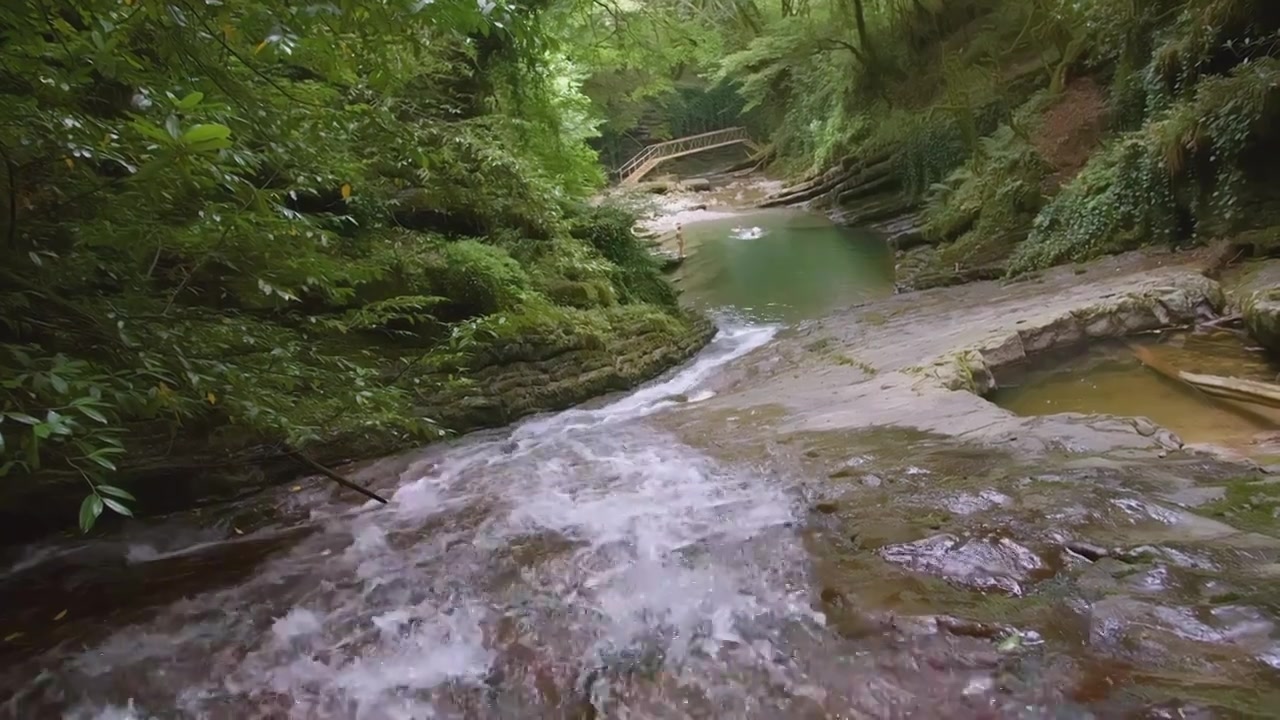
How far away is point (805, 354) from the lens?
8773mm

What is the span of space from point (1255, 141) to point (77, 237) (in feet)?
34.2

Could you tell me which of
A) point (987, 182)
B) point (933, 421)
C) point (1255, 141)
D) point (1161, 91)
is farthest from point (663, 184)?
point (933, 421)

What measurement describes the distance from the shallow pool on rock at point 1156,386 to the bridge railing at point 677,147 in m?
28.2

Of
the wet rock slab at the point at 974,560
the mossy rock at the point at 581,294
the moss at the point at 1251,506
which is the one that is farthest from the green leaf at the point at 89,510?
the mossy rock at the point at 581,294

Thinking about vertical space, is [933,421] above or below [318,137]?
below

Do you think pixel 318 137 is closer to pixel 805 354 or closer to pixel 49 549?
pixel 49 549

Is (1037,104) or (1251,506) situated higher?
(1037,104)

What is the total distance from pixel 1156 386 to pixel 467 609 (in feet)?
17.6

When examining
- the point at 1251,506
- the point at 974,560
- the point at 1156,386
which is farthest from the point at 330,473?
the point at 1156,386

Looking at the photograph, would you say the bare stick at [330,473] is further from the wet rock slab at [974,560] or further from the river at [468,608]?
the wet rock slab at [974,560]

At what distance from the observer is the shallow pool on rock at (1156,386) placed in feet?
14.9

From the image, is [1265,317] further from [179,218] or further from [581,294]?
[179,218]

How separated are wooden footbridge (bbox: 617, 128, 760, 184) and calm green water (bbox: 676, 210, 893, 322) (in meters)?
12.0

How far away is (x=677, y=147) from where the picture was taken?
122 feet
